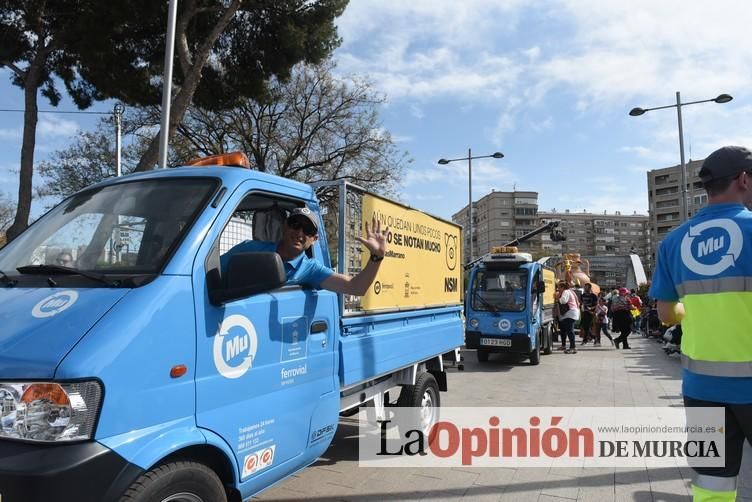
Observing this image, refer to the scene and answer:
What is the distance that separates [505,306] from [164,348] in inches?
441

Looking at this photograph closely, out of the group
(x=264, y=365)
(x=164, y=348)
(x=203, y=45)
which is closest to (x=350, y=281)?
(x=264, y=365)

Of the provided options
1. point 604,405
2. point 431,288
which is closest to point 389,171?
point 604,405

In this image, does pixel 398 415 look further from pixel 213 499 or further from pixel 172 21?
pixel 172 21

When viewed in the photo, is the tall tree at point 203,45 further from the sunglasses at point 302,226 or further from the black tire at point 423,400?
the sunglasses at point 302,226

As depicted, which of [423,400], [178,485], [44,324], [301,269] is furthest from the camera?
[423,400]

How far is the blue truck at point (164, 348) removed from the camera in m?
1.91

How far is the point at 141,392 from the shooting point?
211 centimetres

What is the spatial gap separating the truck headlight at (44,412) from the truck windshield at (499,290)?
11.4m

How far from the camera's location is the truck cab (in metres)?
12.3

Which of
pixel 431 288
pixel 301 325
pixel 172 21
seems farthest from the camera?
pixel 172 21

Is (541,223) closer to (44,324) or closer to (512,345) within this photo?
(512,345)

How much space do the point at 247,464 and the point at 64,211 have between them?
184 cm

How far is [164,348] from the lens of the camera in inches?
87.8

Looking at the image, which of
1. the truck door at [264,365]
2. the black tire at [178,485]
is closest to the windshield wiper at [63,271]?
the truck door at [264,365]
